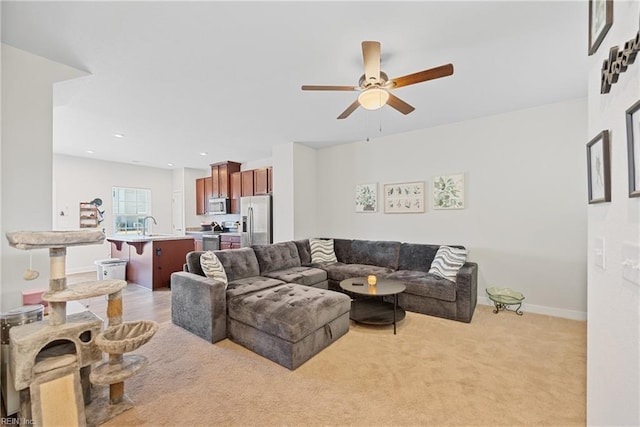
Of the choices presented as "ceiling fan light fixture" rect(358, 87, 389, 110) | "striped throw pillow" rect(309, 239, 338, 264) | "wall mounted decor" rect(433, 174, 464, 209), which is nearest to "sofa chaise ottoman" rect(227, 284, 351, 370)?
"striped throw pillow" rect(309, 239, 338, 264)

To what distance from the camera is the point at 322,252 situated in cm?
472

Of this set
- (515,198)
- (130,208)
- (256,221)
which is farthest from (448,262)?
(130,208)

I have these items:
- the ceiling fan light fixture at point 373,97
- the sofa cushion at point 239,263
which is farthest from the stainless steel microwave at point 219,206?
the ceiling fan light fixture at point 373,97

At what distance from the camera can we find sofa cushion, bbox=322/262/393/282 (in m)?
3.94

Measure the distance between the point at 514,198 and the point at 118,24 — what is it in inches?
178

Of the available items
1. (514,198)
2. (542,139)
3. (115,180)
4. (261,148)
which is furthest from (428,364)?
(115,180)

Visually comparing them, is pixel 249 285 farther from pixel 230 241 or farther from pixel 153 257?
pixel 230 241

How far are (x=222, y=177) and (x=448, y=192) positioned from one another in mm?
5353

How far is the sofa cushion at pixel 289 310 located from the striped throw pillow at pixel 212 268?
37 centimetres

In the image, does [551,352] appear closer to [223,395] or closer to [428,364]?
[428,364]

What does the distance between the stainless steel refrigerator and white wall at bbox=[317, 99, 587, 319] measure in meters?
2.41

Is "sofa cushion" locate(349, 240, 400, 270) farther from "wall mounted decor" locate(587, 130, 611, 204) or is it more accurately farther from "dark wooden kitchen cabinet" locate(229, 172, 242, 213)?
"dark wooden kitchen cabinet" locate(229, 172, 242, 213)

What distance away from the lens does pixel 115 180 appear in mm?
6781

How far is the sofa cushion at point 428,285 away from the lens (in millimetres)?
3258
